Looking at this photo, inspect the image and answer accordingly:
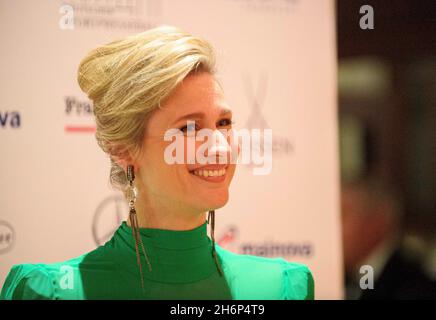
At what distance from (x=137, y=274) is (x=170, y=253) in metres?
0.11

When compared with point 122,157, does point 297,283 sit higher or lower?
lower

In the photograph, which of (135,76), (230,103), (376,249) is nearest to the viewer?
(135,76)

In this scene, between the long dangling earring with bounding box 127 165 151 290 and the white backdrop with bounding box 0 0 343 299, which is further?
the white backdrop with bounding box 0 0 343 299

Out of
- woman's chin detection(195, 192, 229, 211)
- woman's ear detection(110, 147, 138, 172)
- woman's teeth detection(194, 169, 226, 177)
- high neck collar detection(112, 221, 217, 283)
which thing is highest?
woman's ear detection(110, 147, 138, 172)

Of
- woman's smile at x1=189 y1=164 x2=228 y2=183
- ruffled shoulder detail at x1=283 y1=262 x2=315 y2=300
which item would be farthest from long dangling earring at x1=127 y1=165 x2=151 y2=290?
ruffled shoulder detail at x1=283 y1=262 x2=315 y2=300

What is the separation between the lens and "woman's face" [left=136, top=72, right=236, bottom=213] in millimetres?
1316

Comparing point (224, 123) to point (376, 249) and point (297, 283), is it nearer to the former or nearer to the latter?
point (297, 283)

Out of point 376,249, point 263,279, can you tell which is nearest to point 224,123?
point 263,279

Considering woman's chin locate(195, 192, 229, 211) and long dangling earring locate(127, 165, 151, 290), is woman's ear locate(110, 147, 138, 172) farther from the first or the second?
woman's chin locate(195, 192, 229, 211)

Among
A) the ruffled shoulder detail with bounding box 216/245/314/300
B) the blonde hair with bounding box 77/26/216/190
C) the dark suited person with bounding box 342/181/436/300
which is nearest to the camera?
the blonde hair with bounding box 77/26/216/190

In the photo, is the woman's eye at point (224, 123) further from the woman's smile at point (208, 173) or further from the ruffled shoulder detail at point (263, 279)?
the ruffled shoulder detail at point (263, 279)

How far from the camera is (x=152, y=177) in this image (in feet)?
4.46

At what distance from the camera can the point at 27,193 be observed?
1.51 metres

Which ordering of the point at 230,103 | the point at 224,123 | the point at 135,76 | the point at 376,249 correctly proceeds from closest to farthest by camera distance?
1. the point at 135,76
2. the point at 224,123
3. the point at 230,103
4. the point at 376,249
